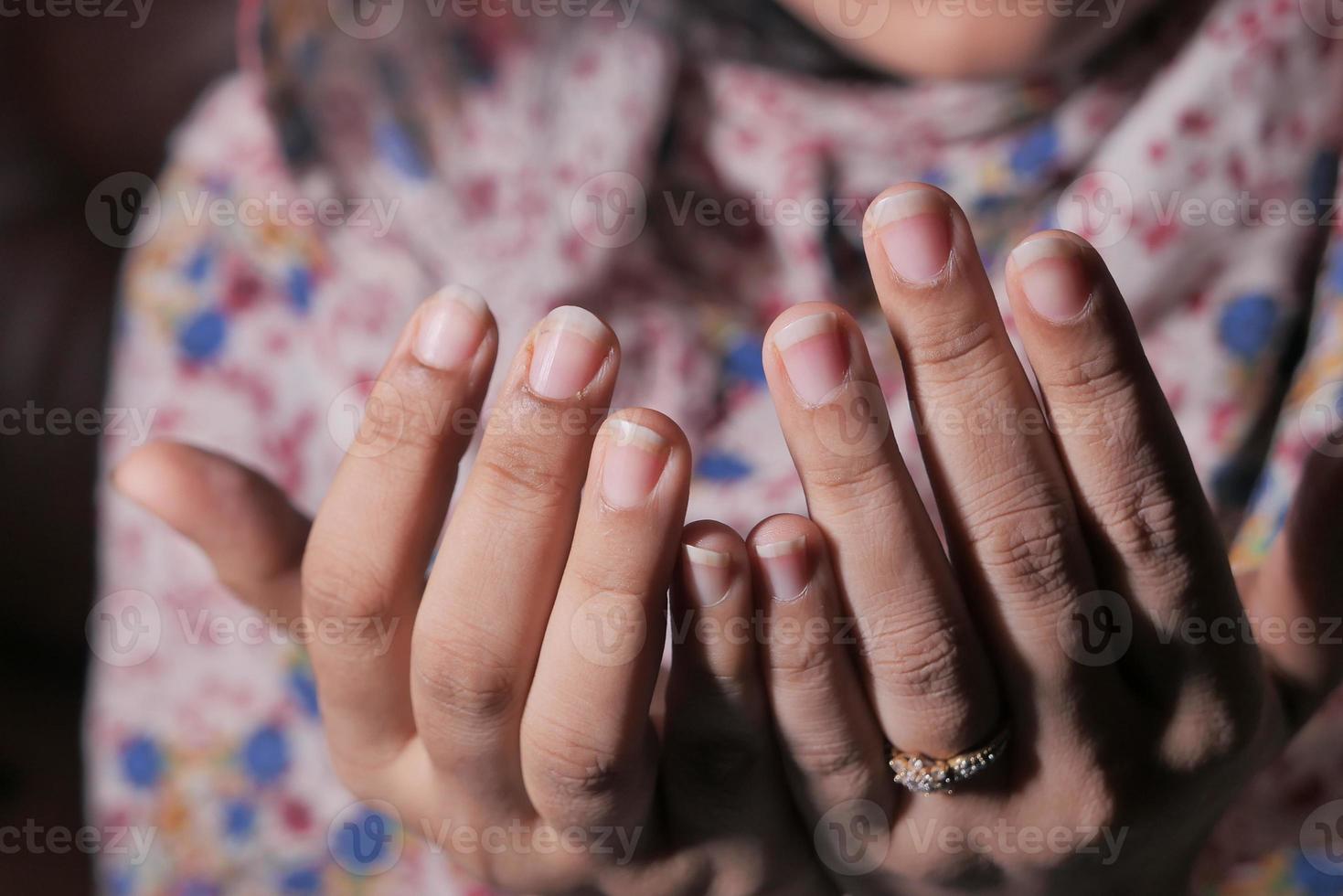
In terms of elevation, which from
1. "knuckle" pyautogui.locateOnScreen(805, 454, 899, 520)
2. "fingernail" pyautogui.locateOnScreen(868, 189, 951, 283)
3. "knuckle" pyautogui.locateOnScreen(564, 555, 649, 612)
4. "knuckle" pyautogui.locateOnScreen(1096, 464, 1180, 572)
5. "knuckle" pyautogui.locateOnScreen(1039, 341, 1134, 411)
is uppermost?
"fingernail" pyautogui.locateOnScreen(868, 189, 951, 283)

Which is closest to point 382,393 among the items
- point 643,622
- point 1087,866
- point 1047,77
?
point 643,622

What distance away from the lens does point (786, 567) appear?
37cm

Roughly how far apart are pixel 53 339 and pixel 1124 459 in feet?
2.73

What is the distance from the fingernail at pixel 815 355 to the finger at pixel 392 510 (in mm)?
127

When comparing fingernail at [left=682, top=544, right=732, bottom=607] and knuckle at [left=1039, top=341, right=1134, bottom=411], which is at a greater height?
knuckle at [left=1039, top=341, right=1134, bottom=411]

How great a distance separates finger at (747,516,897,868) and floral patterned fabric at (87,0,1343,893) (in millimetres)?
335

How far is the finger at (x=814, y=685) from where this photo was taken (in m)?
0.37

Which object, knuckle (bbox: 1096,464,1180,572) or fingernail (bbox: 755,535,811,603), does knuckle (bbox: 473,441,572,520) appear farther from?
knuckle (bbox: 1096,464,1180,572)

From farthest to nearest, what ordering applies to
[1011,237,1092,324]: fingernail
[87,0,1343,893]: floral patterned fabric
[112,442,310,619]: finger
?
[87,0,1343,893]: floral patterned fabric < [112,442,310,619]: finger < [1011,237,1092,324]: fingernail

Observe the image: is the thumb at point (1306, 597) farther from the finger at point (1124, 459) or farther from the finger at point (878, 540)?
the finger at point (878, 540)

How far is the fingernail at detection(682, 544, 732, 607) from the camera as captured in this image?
1.21 feet

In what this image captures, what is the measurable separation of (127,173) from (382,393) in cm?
64

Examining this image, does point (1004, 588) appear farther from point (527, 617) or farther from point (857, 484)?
point (527, 617)

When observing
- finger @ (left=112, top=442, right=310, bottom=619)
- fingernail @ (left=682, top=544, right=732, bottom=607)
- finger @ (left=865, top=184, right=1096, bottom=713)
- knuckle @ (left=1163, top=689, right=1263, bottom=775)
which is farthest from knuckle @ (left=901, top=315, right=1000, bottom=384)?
finger @ (left=112, top=442, right=310, bottom=619)
